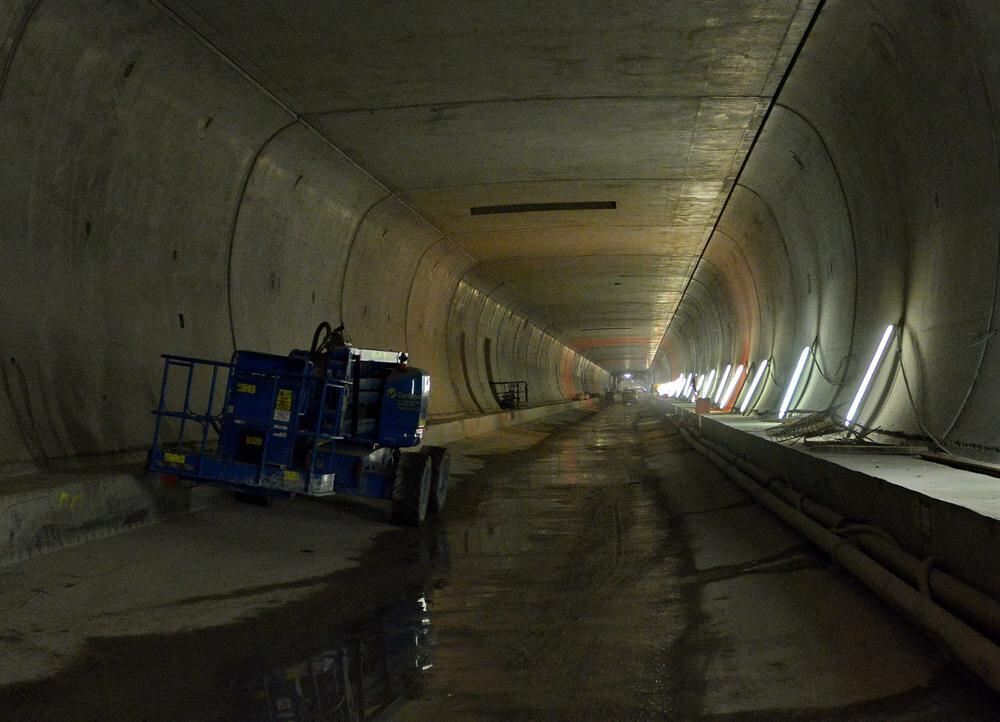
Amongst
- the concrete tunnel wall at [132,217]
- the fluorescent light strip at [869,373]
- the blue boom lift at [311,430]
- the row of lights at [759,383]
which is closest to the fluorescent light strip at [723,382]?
the row of lights at [759,383]

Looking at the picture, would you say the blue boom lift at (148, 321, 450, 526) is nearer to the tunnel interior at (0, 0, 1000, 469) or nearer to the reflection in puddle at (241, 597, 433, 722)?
the tunnel interior at (0, 0, 1000, 469)

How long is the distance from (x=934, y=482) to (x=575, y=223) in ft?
41.3

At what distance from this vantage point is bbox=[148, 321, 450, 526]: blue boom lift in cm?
815

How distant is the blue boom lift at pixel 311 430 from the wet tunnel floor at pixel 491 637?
0.59 meters

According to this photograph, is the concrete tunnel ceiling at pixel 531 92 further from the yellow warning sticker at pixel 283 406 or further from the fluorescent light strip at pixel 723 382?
the fluorescent light strip at pixel 723 382

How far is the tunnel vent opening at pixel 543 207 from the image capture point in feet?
54.5

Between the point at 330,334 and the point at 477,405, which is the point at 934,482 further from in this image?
the point at 477,405

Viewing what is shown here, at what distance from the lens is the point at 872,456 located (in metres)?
8.70

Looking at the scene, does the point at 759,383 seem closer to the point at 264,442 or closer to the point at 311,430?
the point at 311,430

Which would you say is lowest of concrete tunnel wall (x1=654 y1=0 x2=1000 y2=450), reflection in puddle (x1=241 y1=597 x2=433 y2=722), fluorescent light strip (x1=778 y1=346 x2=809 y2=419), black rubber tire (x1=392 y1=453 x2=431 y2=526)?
reflection in puddle (x1=241 y1=597 x2=433 y2=722)

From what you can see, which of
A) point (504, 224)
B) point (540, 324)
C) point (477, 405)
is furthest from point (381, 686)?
point (540, 324)

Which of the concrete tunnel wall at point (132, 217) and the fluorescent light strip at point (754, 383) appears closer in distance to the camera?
the concrete tunnel wall at point (132, 217)

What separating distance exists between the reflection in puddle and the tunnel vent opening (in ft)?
39.2

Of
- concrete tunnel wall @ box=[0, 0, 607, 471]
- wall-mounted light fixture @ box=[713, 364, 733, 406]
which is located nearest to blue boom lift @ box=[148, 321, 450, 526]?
concrete tunnel wall @ box=[0, 0, 607, 471]
